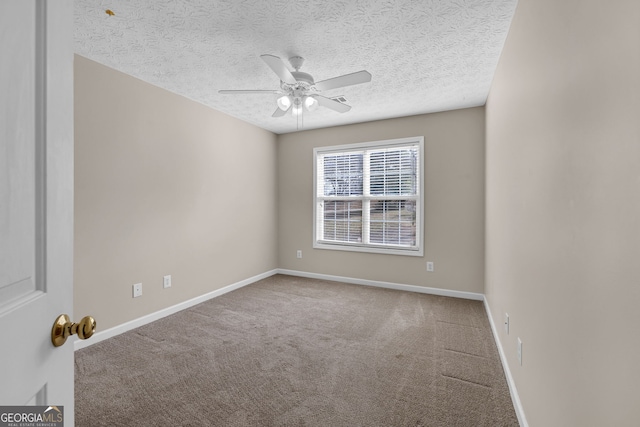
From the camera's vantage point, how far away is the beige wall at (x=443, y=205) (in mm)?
3662

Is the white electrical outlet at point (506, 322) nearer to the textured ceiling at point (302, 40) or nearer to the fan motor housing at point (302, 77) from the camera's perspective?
the textured ceiling at point (302, 40)

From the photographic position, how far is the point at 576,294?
987 mm

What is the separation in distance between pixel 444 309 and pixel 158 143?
3.69 m

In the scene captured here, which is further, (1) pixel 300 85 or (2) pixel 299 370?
(1) pixel 300 85

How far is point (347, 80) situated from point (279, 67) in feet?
1.66

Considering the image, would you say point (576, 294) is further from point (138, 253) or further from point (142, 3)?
point (138, 253)

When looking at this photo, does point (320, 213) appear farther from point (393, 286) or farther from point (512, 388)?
point (512, 388)

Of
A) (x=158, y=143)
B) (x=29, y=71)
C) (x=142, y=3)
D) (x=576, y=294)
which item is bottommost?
(x=576, y=294)

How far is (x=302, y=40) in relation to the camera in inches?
85.6

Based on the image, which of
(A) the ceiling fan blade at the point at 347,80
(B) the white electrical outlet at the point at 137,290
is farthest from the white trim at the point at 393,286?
(A) the ceiling fan blade at the point at 347,80

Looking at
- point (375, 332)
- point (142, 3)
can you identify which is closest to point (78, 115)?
point (142, 3)

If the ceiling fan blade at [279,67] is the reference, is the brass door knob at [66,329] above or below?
below

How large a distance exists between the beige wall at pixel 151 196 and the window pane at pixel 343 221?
1.24 m

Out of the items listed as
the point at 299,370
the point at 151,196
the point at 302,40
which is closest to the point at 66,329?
the point at 299,370
